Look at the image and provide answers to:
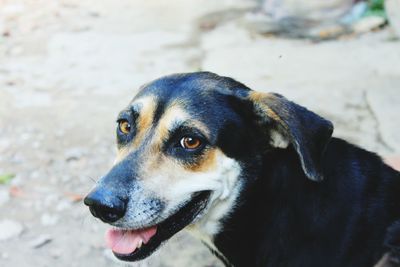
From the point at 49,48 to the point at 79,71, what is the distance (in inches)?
37.9

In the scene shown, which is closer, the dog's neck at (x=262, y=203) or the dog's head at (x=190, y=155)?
the dog's head at (x=190, y=155)

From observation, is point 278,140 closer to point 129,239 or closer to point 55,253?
point 129,239

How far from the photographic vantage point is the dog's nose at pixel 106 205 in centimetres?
298

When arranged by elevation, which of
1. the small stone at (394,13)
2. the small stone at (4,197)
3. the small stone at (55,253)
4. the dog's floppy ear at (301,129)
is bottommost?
the small stone at (4,197)

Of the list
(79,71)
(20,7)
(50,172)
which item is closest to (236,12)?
(79,71)

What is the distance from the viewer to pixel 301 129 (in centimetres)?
301

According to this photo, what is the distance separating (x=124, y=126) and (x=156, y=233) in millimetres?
648

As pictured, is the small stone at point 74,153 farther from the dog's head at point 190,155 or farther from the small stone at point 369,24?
the small stone at point 369,24

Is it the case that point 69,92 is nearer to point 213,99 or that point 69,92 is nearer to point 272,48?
point 272,48

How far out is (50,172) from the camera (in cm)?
545

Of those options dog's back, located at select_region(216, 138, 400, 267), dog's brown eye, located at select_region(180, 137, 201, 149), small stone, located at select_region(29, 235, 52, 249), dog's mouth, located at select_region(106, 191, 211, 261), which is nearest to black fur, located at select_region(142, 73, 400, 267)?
dog's back, located at select_region(216, 138, 400, 267)

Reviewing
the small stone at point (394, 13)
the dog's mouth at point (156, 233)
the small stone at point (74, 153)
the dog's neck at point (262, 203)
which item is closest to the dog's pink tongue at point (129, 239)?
the dog's mouth at point (156, 233)

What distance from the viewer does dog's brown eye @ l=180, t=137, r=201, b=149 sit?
323 cm

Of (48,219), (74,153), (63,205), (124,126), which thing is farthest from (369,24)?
(124,126)
